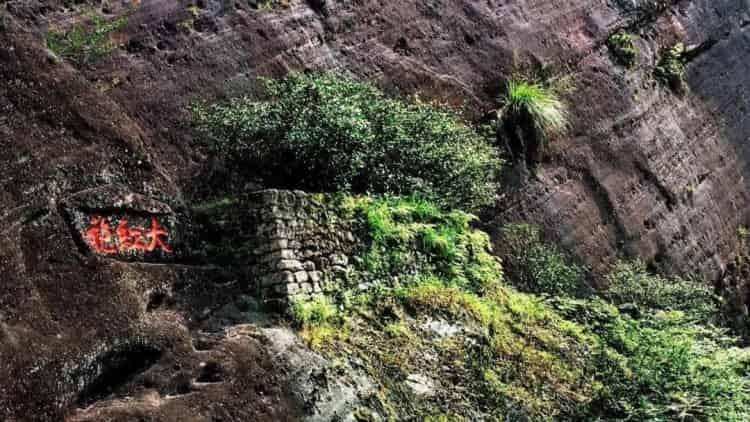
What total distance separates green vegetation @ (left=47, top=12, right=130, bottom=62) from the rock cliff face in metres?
0.10

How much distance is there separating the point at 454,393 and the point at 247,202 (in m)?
2.10

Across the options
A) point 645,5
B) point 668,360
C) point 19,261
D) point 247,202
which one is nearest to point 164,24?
point 247,202

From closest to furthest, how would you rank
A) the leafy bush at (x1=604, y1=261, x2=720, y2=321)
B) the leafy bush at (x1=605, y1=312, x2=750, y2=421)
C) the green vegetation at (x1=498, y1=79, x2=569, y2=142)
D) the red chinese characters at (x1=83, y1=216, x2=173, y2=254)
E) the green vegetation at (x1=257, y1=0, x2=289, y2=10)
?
the red chinese characters at (x1=83, y1=216, x2=173, y2=254), the leafy bush at (x1=605, y1=312, x2=750, y2=421), the green vegetation at (x1=257, y1=0, x2=289, y2=10), the leafy bush at (x1=604, y1=261, x2=720, y2=321), the green vegetation at (x1=498, y1=79, x2=569, y2=142)

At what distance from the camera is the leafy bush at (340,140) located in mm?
6414

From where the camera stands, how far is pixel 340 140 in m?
6.47

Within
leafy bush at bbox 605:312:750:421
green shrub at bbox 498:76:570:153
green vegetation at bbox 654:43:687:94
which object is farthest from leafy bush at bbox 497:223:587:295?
green vegetation at bbox 654:43:687:94

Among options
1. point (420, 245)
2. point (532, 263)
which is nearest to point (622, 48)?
point (532, 263)

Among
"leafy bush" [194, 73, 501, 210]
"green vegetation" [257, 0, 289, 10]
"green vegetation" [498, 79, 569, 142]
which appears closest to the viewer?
"leafy bush" [194, 73, 501, 210]

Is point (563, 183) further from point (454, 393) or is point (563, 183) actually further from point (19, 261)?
point (19, 261)

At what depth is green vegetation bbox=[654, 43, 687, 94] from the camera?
13.3 metres

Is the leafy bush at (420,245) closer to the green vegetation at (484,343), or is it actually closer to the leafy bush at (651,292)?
the green vegetation at (484,343)

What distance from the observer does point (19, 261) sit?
4.03 meters

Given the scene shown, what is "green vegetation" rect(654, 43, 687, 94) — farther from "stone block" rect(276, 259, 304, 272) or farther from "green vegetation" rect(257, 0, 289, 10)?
"stone block" rect(276, 259, 304, 272)

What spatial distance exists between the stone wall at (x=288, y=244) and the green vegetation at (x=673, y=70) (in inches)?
376
